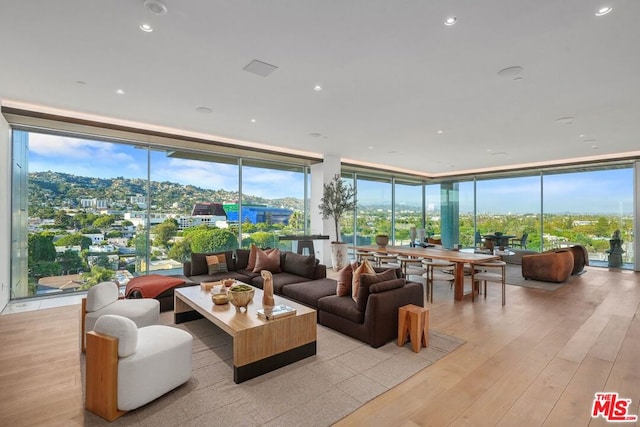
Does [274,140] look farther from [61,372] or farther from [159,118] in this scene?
[61,372]

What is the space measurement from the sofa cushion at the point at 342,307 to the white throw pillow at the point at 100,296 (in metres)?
2.40

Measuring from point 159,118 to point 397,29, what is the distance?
168 inches

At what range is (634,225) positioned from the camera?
26.6 feet

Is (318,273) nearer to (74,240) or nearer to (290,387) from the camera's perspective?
(290,387)

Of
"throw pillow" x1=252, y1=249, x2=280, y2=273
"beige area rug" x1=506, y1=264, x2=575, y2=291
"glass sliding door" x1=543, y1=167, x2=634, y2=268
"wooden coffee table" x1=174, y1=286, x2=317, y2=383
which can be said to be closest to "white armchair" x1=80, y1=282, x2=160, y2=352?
"wooden coffee table" x1=174, y1=286, x2=317, y2=383

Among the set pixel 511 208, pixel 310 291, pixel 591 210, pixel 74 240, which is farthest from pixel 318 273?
pixel 591 210

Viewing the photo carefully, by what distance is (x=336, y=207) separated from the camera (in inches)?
320

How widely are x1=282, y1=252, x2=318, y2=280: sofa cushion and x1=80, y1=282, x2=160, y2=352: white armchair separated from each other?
2.34m

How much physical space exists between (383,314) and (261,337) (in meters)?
1.35

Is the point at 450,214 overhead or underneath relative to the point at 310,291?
overhead

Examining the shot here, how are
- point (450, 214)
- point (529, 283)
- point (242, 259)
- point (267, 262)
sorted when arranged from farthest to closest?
point (450, 214), point (529, 283), point (242, 259), point (267, 262)

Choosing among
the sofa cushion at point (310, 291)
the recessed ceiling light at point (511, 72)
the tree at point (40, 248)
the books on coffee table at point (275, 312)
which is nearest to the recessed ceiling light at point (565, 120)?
the recessed ceiling light at point (511, 72)

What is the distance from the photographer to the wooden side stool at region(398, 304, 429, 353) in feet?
10.7

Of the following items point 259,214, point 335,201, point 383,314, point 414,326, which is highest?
point 335,201
